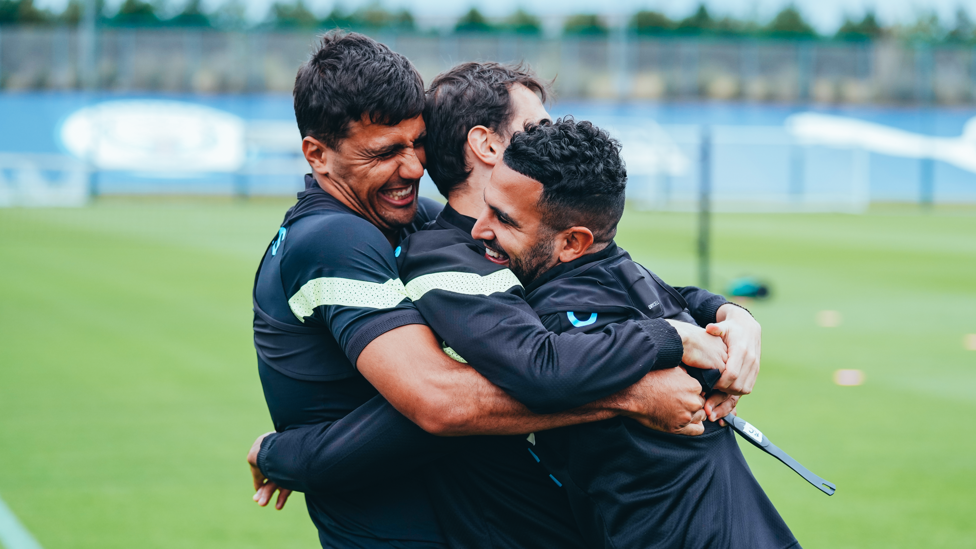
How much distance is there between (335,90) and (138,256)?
18.1 m

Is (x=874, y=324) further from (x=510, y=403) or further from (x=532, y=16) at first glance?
(x=532, y=16)

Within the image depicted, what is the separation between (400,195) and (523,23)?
51.9 metres

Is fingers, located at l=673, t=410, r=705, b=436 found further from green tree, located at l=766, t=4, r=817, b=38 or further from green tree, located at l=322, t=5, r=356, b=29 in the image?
green tree, located at l=766, t=4, r=817, b=38

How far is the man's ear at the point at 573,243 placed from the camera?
2.55 metres

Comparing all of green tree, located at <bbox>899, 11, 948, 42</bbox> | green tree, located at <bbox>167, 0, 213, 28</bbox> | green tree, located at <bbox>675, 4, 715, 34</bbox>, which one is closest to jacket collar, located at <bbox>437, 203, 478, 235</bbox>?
green tree, located at <bbox>167, 0, 213, 28</bbox>

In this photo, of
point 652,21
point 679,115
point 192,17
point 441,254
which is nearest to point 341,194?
point 441,254

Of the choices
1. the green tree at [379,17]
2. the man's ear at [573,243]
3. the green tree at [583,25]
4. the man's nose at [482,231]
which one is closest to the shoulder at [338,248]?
the man's nose at [482,231]

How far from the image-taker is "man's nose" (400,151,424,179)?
2.89 metres

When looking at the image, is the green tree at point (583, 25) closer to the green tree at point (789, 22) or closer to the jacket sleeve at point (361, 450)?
the green tree at point (789, 22)

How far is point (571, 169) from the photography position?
2.49 meters

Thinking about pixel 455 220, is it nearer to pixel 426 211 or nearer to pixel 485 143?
pixel 485 143

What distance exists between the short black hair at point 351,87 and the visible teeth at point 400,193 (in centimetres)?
23

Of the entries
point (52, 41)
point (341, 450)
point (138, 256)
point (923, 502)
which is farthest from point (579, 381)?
point (52, 41)

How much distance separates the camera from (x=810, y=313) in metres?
13.0
